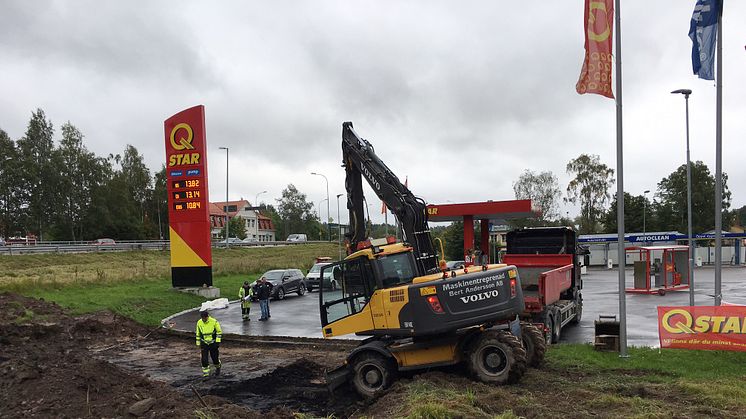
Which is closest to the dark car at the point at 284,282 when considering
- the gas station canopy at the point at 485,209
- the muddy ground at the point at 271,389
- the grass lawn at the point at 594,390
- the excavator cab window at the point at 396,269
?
the gas station canopy at the point at 485,209

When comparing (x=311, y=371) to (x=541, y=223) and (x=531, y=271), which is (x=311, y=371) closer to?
(x=531, y=271)

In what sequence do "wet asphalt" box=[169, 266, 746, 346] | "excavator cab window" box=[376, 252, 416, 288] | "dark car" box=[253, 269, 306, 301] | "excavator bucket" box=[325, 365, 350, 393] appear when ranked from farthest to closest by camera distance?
"dark car" box=[253, 269, 306, 301] → "wet asphalt" box=[169, 266, 746, 346] → "excavator bucket" box=[325, 365, 350, 393] → "excavator cab window" box=[376, 252, 416, 288]

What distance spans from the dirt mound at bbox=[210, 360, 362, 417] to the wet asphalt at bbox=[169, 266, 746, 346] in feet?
14.0

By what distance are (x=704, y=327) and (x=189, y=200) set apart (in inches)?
855

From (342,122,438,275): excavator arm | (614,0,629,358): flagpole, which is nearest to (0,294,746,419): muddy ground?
(614,0,629,358): flagpole

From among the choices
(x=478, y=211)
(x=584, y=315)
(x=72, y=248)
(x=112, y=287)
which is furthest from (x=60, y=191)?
(x=584, y=315)

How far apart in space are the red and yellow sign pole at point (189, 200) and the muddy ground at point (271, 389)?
9799 mm

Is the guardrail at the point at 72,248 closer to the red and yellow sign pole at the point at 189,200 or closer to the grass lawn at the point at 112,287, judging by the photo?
the grass lawn at the point at 112,287

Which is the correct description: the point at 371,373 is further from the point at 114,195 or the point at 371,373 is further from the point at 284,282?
the point at 114,195

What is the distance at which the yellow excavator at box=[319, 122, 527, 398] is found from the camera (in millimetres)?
9484

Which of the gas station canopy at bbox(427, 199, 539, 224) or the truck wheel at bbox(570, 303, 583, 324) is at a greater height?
the gas station canopy at bbox(427, 199, 539, 224)

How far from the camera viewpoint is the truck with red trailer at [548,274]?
13.6 m

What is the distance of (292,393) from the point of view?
35.2 ft

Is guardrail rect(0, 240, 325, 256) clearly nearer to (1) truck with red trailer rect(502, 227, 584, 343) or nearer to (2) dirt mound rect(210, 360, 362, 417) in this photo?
(2) dirt mound rect(210, 360, 362, 417)
